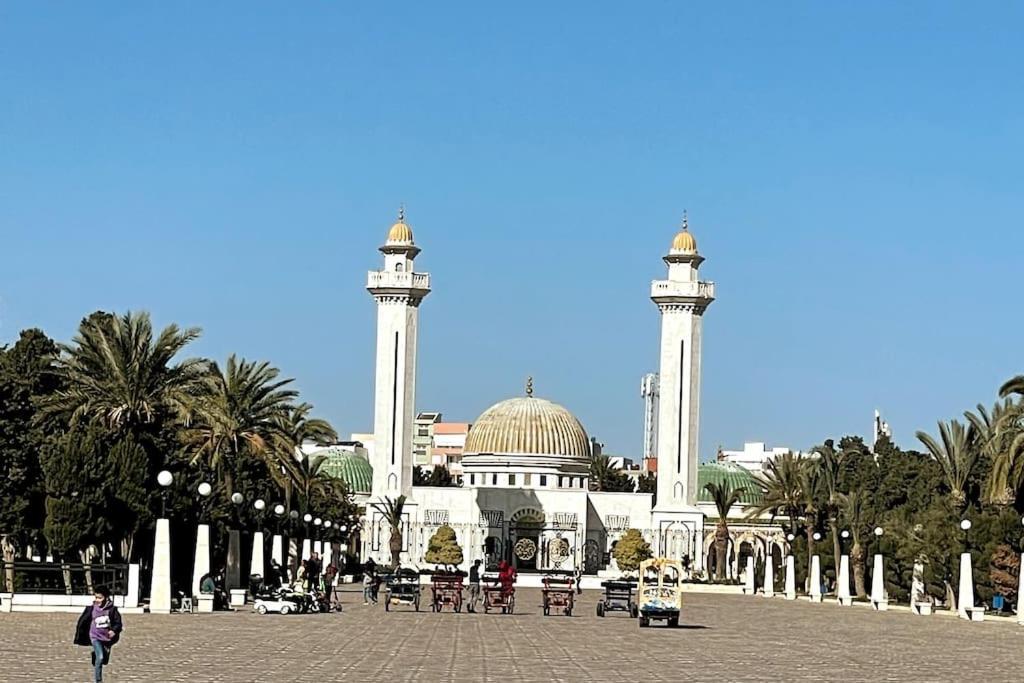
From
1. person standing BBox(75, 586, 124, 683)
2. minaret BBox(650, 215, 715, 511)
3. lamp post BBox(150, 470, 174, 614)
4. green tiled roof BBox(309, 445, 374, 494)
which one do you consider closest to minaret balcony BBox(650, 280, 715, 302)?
minaret BBox(650, 215, 715, 511)

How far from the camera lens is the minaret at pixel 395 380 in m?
109

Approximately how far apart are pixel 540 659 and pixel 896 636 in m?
12.2

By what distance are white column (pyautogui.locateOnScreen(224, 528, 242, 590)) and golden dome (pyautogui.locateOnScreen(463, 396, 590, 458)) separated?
248 ft

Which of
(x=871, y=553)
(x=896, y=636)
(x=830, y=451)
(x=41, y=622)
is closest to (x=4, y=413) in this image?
(x=41, y=622)

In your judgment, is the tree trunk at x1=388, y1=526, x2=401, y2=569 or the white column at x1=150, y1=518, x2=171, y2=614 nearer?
the white column at x1=150, y1=518, x2=171, y2=614

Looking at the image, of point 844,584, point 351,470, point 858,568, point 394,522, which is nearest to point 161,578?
point 844,584

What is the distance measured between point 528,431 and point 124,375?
280 ft

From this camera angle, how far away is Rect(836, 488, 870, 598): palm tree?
213ft

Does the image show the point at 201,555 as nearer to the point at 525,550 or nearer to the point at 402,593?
the point at 402,593

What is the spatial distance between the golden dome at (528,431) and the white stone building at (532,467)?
0.09 metres

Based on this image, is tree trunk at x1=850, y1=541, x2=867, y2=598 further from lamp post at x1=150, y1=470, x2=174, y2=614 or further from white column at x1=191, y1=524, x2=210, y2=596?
lamp post at x1=150, y1=470, x2=174, y2=614

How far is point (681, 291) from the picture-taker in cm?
10925

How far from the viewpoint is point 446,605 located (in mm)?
49781

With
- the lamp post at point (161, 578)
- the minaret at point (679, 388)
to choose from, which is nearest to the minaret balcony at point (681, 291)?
the minaret at point (679, 388)
